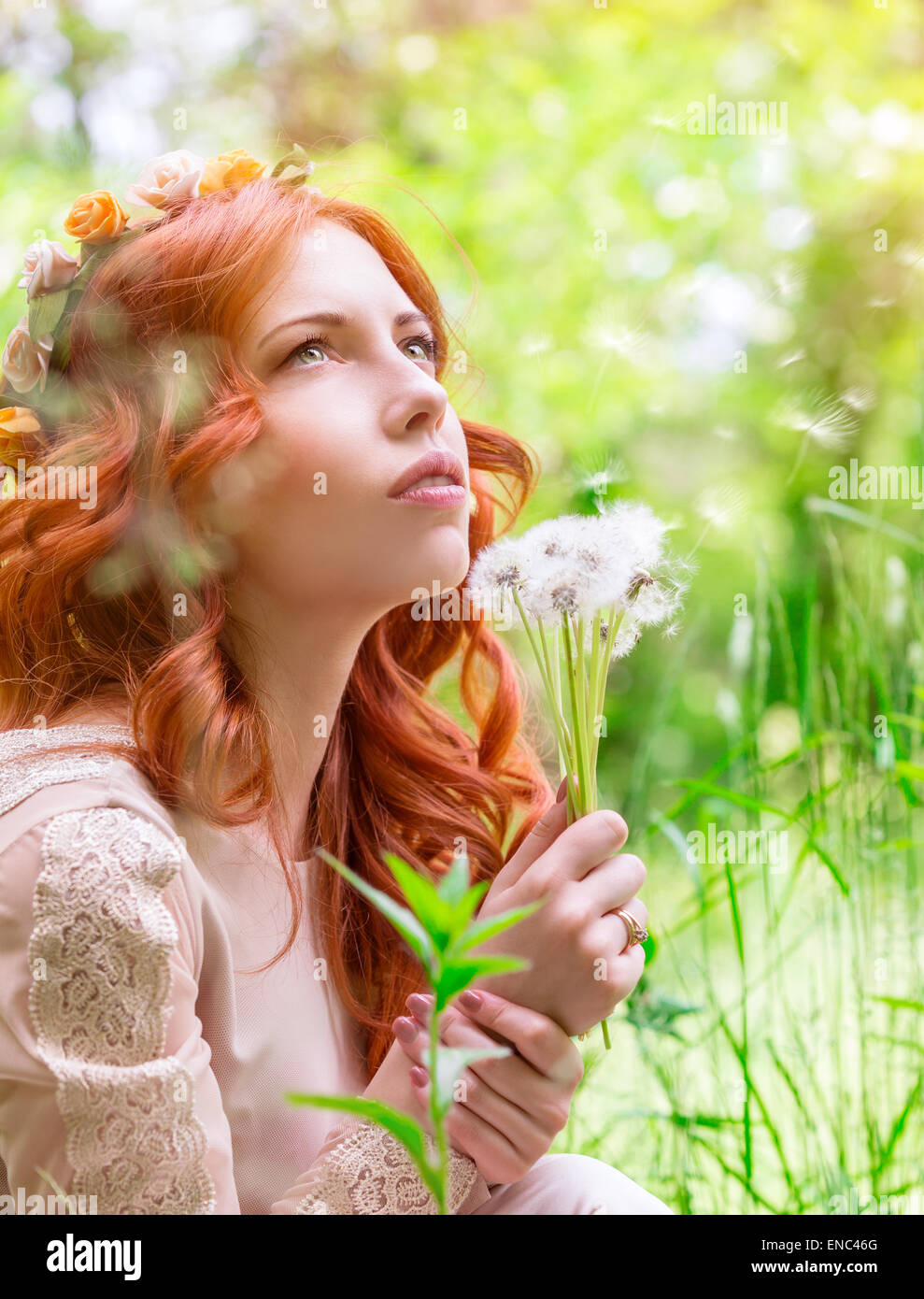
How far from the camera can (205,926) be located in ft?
3.13

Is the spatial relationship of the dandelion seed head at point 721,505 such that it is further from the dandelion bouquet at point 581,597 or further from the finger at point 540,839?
the finger at point 540,839

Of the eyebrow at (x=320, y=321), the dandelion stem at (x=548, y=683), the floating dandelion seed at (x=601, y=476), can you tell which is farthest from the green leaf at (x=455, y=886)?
the eyebrow at (x=320, y=321)

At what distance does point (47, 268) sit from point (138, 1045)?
75cm

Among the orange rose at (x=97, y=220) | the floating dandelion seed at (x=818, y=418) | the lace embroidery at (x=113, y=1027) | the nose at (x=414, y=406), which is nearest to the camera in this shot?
the lace embroidery at (x=113, y=1027)

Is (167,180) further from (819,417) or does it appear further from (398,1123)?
(398,1123)

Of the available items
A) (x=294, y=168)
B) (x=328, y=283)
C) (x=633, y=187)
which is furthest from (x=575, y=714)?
(x=633, y=187)

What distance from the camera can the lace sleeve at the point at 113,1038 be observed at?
30.2 inches

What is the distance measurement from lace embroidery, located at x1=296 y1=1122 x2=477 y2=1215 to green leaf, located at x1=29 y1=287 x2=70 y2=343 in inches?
31.7

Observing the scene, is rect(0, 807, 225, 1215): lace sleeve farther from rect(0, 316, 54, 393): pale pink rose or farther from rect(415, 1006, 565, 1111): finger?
rect(0, 316, 54, 393): pale pink rose

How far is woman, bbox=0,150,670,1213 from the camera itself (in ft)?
2.61

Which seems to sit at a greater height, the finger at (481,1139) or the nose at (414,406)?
the nose at (414,406)

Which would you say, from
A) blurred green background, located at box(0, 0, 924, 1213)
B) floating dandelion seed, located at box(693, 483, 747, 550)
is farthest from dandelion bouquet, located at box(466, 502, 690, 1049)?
blurred green background, located at box(0, 0, 924, 1213)
